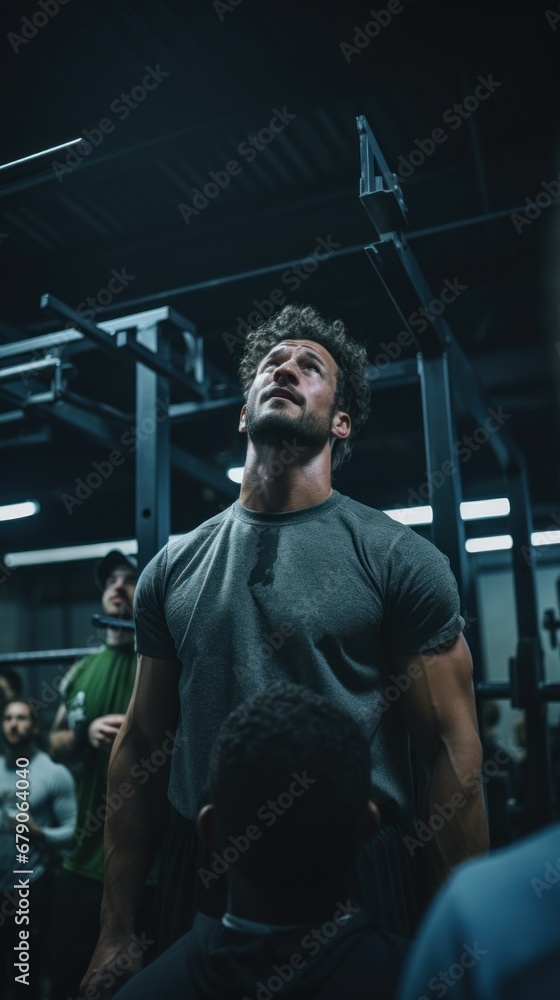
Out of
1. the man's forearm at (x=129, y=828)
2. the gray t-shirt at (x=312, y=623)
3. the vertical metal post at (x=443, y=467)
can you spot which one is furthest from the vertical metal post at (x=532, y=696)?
the man's forearm at (x=129, y=828)

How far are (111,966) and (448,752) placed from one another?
0.72 m

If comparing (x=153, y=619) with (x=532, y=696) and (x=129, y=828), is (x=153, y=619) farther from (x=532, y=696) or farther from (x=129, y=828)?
(x=532, y=696)

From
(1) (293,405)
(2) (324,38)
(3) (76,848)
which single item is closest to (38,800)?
(3) (76,848)

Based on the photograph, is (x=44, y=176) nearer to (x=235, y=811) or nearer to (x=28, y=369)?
(x=28, y=369)

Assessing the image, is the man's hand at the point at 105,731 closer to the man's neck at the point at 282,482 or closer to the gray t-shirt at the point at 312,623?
the gray t-shirt at the point at 312,623

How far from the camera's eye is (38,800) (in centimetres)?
324

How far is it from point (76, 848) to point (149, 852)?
119 cm

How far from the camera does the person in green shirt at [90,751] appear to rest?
2.46 m

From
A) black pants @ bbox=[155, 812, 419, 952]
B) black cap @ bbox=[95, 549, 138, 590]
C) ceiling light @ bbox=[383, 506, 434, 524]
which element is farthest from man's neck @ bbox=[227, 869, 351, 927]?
ceiling light @ bbox=[383, 506, 434, 524]

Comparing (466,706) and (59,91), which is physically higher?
(59,91)

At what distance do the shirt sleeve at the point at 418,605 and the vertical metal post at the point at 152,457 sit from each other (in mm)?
899

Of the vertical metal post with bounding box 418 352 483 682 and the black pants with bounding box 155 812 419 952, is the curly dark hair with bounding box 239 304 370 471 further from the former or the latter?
the black pants with bounding box 155 812 419 952

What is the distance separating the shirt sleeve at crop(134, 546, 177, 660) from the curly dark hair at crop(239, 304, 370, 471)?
53 centimetres

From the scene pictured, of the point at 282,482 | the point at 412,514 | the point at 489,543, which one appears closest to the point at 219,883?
the point at 282,482
